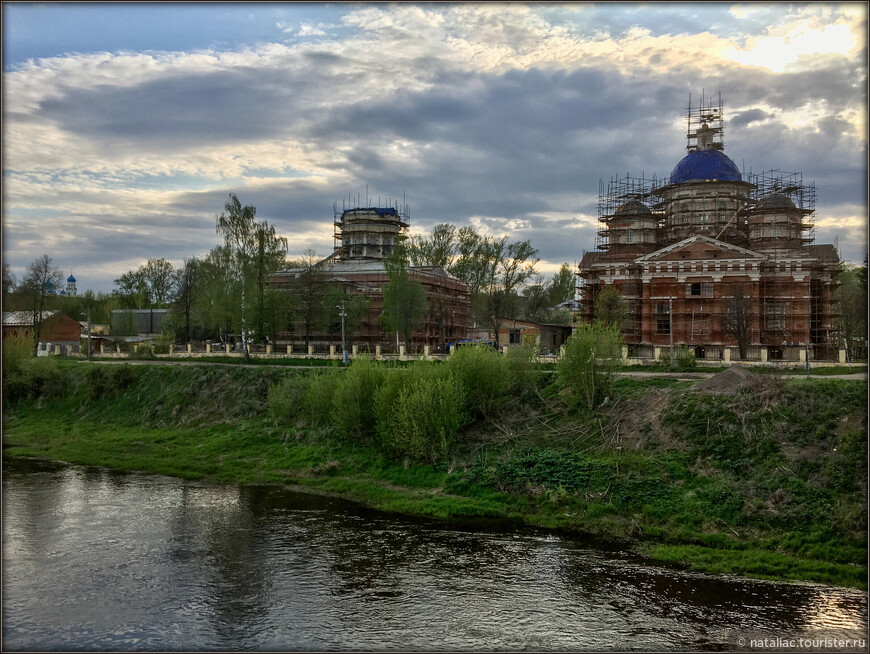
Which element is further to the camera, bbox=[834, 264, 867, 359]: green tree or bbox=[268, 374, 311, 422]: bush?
bbox=[834, 264, 867, 359]: green tree

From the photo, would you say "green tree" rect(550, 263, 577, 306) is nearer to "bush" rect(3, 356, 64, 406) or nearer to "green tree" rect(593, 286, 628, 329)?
"green tree" rect(593, 286, 628, 329)

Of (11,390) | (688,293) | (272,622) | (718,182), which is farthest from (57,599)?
(718,182)

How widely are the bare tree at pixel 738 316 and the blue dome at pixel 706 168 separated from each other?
1331cm

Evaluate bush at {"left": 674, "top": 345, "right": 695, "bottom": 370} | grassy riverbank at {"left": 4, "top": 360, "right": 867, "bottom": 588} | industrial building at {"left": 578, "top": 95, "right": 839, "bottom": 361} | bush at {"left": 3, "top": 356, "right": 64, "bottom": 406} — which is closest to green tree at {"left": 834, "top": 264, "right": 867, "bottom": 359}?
industrial building at {"left": 578, "top": 95, "right": 839, "bottom": 361}

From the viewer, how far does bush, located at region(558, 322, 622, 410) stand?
33.5 metres

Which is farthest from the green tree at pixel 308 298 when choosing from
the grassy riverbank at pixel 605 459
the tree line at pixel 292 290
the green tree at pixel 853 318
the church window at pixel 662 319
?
the green tree at pixel 853 318

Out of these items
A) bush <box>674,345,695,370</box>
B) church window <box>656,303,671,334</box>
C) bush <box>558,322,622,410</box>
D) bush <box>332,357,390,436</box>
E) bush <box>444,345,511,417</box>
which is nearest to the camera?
bush <box>558,322,622,410</box>

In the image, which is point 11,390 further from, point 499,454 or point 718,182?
point 718,182

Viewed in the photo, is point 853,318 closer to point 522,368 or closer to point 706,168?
point 706,168

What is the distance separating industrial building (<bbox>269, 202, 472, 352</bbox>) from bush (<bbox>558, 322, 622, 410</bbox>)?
2458 cm

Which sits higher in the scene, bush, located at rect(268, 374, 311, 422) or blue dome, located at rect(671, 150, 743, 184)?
blue dome, located at rect(671, 150, 743, 184)

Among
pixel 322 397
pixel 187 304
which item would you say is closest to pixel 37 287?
pixel 187 304

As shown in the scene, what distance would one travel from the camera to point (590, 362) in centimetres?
3381

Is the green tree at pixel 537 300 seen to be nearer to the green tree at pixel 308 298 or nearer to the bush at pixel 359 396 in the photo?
the green tree at pixel 308 298
